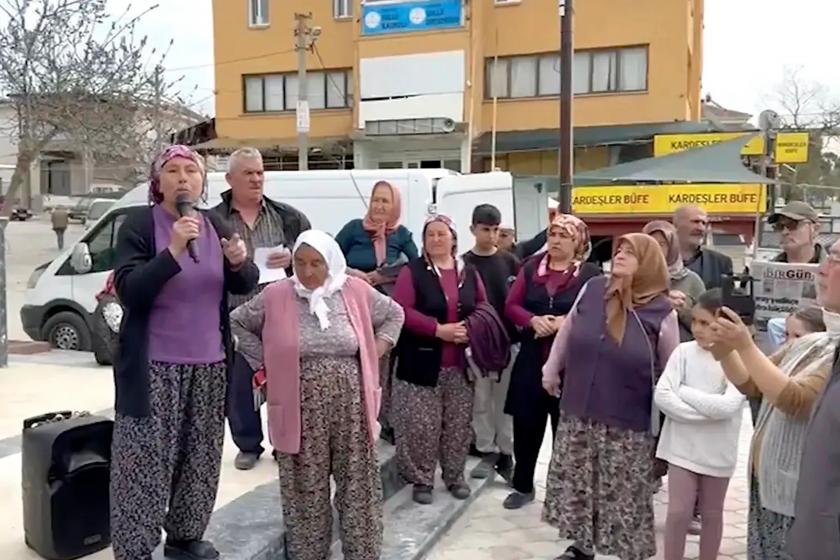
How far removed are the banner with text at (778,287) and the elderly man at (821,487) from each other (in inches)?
110

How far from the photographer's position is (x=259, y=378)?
3.35 metres

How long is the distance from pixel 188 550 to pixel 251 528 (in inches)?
17.5

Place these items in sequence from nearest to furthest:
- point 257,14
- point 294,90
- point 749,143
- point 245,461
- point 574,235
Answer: point 574,235
point 245,461
point 749,143
point 294,90
point 257,14

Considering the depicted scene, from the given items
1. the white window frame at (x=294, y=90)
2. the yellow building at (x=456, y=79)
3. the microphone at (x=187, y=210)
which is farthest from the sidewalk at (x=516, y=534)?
the white window frame at (x=294, y=90)

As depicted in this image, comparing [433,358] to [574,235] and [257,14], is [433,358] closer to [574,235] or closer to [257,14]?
[574,235]

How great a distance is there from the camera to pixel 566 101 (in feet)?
33.2

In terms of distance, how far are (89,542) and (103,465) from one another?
341 millimetres

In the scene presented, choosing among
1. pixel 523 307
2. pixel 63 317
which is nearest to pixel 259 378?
pixel 523 307

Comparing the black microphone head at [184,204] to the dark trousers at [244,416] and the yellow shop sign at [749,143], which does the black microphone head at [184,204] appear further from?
the yellow shop sign at [749,143]

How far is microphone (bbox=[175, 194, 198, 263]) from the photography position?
2.72 meters

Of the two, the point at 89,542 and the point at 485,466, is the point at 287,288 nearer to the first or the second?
the point at 89,542

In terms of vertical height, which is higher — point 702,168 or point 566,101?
point 566,101

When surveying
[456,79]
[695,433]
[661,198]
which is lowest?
[695,433]

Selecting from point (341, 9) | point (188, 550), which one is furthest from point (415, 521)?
point (341, 9)
